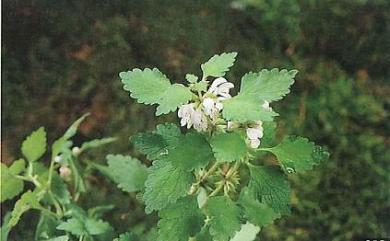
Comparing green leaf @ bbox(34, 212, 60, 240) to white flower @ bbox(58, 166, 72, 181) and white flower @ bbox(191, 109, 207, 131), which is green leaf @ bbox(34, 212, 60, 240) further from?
white flower @ bbox(191, 109, 207, 131)

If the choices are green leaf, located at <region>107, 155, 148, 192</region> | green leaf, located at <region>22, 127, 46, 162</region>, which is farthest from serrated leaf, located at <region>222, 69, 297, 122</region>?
green leaf, located at <region>22, 127, 46, 162</region>

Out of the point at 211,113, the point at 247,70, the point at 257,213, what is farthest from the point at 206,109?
the point at 247,70

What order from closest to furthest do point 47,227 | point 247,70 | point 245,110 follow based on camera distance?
point 245,110 < point 47,227 < point 247,70

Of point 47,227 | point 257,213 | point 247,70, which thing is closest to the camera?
point 257,213

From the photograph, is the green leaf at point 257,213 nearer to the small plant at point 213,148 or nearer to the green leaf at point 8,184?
the small plant at point 213,148

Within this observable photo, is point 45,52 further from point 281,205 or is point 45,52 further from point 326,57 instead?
point 281,205

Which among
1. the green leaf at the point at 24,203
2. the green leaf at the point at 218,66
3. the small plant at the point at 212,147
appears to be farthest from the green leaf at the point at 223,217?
the green leaf at the point at 24,203

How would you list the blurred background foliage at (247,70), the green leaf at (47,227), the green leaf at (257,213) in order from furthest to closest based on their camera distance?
the blurred background foliage at (247,70) < the green leaf at (47,227) < the green leaf at (257,213)

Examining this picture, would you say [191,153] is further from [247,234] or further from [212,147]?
[247,234]
